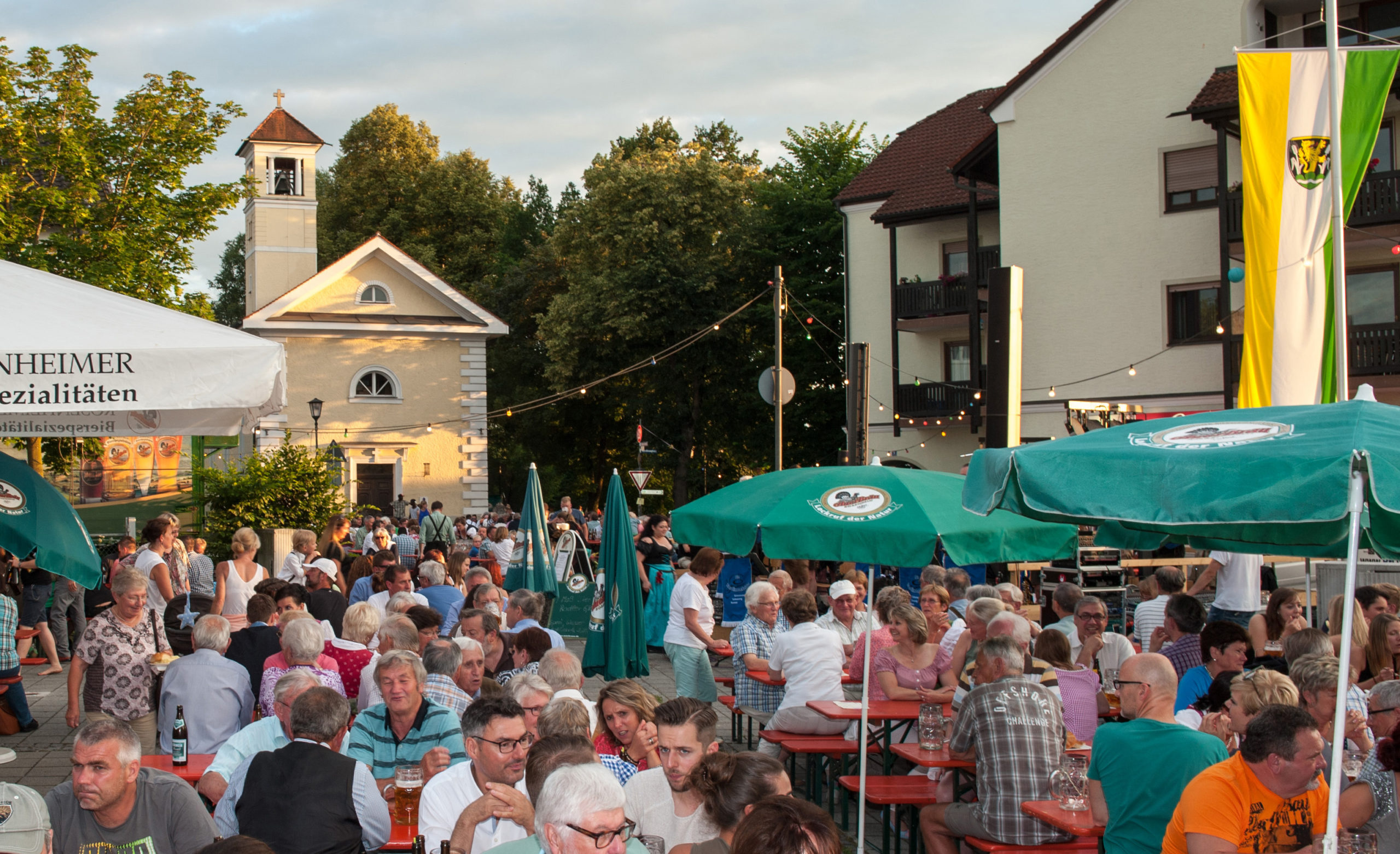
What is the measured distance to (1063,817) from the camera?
594 centimetres

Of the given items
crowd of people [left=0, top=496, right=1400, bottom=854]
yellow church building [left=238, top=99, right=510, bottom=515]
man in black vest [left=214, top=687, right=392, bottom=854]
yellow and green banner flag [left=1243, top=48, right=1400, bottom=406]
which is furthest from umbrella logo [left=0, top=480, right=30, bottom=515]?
yellow church building [left=238, top=99, right=510, bottom=515]

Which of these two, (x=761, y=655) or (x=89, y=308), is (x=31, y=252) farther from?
(x=89, y=308)

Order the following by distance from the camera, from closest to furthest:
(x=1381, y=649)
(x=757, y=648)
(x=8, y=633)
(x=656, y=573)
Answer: (x=1381, y=649) → (x=757, y=648) → (x=8, y=633) → (x=656, y=573)

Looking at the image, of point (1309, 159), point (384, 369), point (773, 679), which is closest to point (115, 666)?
point (773, 679)

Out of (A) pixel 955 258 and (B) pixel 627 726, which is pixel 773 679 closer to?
(B) pixel 627 726

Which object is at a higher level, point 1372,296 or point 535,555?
point 1372,296

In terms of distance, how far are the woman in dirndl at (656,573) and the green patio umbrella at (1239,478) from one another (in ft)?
32.5

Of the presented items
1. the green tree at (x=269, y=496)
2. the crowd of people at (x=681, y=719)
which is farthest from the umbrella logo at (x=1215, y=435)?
the green tree at (x=269, y=496)

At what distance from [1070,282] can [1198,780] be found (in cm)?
2417

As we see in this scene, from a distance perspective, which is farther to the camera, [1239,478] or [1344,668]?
[1239,478]

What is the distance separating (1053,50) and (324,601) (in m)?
22.3

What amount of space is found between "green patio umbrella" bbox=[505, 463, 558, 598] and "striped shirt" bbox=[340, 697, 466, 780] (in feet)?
30.0

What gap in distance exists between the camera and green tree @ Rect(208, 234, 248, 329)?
197 ft

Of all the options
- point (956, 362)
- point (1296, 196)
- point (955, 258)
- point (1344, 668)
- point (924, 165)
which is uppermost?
point (924, 165)
